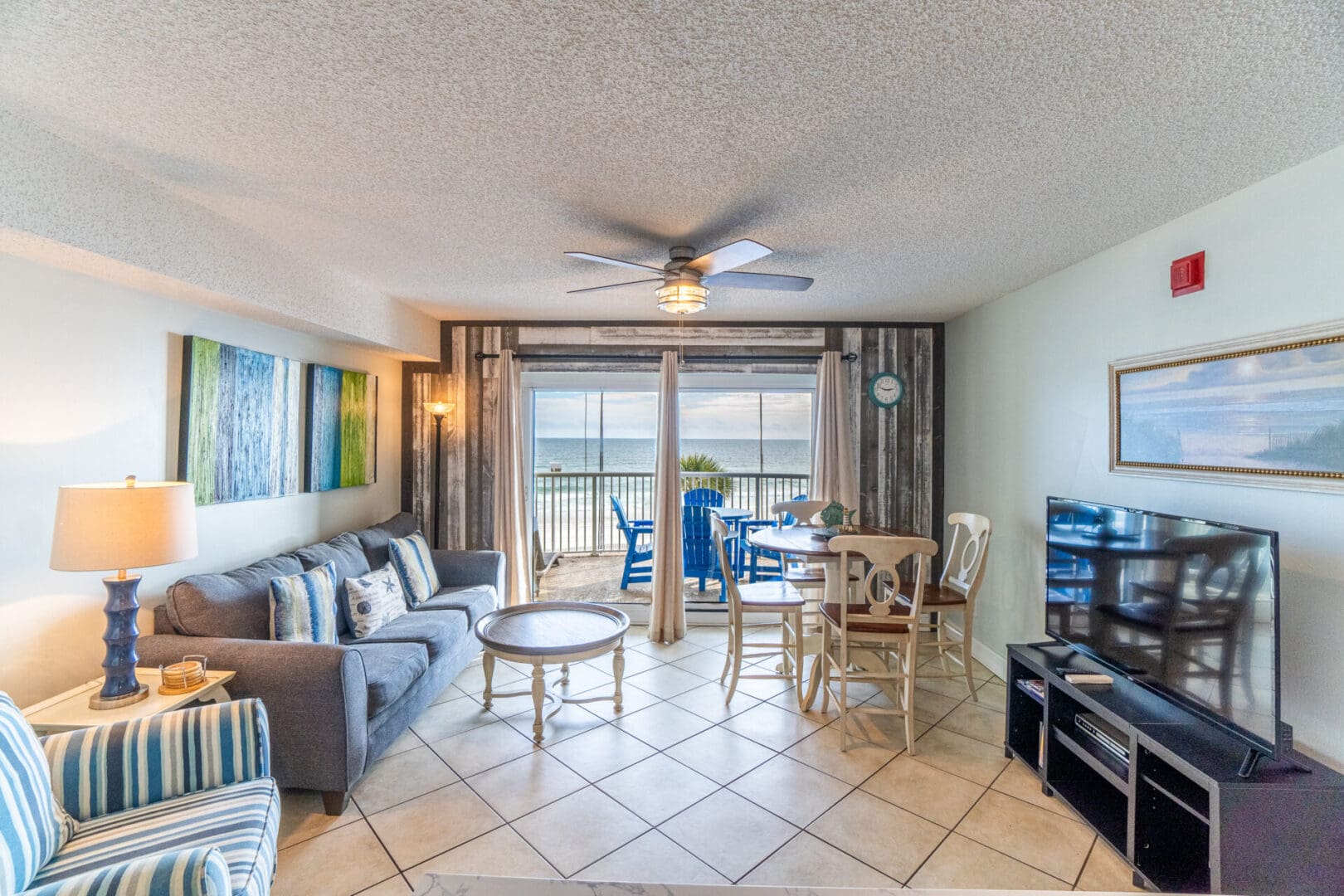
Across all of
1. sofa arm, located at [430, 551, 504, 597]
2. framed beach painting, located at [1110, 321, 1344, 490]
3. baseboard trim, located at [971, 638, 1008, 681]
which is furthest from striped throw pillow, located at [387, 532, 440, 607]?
framed beach painting, located at [1110, 321, 1344, 490]

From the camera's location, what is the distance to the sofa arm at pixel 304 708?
90.5 inches

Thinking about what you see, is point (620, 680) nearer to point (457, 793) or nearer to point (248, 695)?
point (457, 793)

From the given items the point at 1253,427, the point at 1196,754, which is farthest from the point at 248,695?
the point at 1253,427

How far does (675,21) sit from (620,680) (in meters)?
2.98

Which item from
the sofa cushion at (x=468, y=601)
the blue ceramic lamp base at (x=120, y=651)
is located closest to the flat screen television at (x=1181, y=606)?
the sofa cushion at (x=468, y=601)

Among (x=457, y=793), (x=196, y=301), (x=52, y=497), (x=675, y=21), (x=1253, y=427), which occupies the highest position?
(x=675, y=21)

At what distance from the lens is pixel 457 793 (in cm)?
247

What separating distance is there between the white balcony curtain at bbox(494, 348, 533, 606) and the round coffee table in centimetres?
112

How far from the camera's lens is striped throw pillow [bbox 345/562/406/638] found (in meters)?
3.18

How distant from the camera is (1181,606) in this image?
205 cm

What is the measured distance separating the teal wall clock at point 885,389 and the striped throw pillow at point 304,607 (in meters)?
3.95

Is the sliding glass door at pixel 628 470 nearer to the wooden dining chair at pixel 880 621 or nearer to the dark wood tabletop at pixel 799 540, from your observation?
the dark wood tabletop at pixel 799 540

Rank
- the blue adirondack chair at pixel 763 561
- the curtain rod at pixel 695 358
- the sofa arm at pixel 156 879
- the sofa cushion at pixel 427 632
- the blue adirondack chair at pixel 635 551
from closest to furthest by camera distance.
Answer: the sofa arm at pixel 156 879 → the sofa cushion at pixel 427 632 → the curtain rod at pixel 695 358 → the blue adirondack chair at pixel 763 561 → the blue adirondack chair at pixel 635 551

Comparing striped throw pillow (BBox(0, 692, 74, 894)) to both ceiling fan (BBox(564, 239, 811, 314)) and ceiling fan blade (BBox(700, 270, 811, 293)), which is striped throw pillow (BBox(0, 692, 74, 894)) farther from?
ceiling fan blade (BBox(700, 270, 811, 293))
